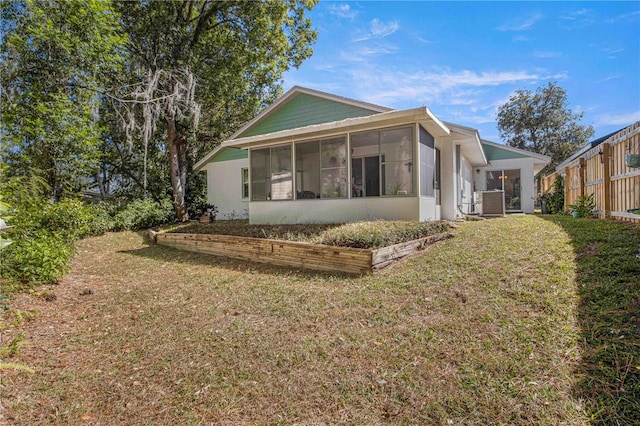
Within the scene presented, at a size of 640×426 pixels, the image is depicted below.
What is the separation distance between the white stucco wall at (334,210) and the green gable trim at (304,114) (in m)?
3.77

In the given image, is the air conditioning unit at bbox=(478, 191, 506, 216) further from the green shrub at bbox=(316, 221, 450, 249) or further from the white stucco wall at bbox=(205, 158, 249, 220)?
the white stucco wall at bbox=(205, 158, 249, 220)

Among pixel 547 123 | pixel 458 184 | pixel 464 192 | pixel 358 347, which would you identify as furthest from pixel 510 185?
pixel 358 347

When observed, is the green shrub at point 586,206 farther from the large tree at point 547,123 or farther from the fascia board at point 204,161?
the large tree at point 547,123

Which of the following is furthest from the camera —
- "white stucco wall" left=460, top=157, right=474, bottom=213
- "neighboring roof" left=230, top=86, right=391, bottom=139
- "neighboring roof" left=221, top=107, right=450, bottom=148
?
"white stucco wall" left=460, top=157, right=474, bottom=213

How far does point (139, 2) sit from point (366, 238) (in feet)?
45.7

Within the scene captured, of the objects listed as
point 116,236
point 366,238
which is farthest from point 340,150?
point 116,236

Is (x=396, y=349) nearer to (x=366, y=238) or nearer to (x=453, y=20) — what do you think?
(x=366, y=238)

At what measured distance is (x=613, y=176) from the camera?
21.8 feet

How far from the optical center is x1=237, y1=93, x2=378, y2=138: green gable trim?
1087 centimetres

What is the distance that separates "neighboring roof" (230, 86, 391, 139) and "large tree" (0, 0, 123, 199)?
5400 mm

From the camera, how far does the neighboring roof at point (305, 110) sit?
1061 centimetres

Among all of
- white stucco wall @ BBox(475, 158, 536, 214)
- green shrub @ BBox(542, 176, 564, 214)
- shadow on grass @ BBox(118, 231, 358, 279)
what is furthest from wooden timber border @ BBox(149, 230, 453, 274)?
white stucco wall @ BBox(475, 158, 536, 214)

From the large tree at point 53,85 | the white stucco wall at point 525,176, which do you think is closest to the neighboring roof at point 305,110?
the large tree at point 53,85

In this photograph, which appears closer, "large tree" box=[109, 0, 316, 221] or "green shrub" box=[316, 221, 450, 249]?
"green shrub" box=[316, 221, 450, 249]
